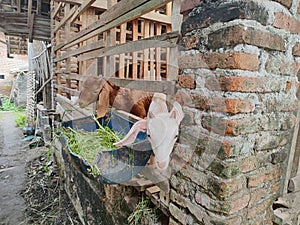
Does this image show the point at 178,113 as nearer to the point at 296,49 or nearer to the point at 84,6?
the point at 296,49

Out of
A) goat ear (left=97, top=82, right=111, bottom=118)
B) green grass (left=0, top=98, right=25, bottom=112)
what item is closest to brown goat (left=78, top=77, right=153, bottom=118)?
goat ear (left=97, top=82, right=111, bottom=118)

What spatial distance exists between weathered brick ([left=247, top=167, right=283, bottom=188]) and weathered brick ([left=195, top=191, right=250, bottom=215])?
0.05 meters

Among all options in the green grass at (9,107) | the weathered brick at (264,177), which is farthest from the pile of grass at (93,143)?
the green grass at (9,107)

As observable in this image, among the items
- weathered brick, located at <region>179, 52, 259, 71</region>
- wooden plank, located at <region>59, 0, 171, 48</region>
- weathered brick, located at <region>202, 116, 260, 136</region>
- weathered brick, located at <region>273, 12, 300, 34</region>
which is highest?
wooden plank, located at <region>59, 0, 171, 48</region>

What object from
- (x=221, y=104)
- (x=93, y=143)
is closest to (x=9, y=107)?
(x=93, y=143)

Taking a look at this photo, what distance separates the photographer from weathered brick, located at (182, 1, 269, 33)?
0.81 metres

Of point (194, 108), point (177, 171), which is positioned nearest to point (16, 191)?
point (177, 171)

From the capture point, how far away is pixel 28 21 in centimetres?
475

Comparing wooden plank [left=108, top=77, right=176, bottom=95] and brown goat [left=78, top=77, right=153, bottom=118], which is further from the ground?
wooden plank [left=108, top=77, right=176, bottom=95]

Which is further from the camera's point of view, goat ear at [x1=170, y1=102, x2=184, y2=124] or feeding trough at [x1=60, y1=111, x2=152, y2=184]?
feeding trough at [x1=60, y1=111, x2=152, y2=184]

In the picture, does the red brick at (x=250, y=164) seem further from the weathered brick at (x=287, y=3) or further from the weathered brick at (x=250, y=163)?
the weathered brick at (x=287, y=3)

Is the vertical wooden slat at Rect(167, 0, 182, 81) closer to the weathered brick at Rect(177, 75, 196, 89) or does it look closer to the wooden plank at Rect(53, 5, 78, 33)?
the weathered brick at Rect(177, 75, 196, 89)

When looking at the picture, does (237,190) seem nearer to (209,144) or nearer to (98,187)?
(209,144)

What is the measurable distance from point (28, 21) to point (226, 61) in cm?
519
